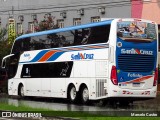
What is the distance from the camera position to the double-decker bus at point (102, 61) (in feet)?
74.6

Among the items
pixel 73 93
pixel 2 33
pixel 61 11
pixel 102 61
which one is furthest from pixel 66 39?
pixel 2 33

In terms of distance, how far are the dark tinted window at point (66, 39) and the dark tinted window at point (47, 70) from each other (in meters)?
1.01

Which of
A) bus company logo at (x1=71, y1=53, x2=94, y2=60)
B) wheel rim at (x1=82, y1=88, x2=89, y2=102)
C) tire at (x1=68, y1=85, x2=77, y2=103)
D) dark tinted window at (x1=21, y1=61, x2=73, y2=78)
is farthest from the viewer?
dark tinted window at (x1=21, y1=61, x2=73, y2=78)

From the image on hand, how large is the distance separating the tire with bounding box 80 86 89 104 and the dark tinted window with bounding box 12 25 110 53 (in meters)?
2.27

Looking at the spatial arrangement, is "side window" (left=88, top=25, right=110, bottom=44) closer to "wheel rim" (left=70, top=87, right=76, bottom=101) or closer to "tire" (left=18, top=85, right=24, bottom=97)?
"wheel rim" (left=70, top=87, right=76, bottom=101)

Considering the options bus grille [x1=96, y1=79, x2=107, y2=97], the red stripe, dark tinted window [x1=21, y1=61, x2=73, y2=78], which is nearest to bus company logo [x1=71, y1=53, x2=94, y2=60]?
dark tinted window [x1=21, y1=61, x2=73, y2=78]

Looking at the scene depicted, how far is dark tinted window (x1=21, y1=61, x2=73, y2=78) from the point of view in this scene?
2612 cm

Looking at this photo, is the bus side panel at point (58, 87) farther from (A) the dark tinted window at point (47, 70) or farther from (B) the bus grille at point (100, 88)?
(B) the bus grille at point (100, 88)

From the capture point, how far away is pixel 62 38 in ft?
88.1

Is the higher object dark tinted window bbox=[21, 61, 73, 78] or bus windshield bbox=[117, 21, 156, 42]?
bus windshield bbox=[117, 21, 156, 42]

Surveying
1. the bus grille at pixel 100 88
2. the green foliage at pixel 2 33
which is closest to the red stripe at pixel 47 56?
the bus grille at pixel 100 88

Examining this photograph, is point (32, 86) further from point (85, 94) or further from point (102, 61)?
point (102, 61)

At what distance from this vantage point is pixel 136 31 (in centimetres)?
2317

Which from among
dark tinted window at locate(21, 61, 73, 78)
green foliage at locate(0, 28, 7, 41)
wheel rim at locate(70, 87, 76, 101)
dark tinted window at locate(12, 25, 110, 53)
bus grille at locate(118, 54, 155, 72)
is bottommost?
wheel rim at locate(70, 87, 76, 101)
